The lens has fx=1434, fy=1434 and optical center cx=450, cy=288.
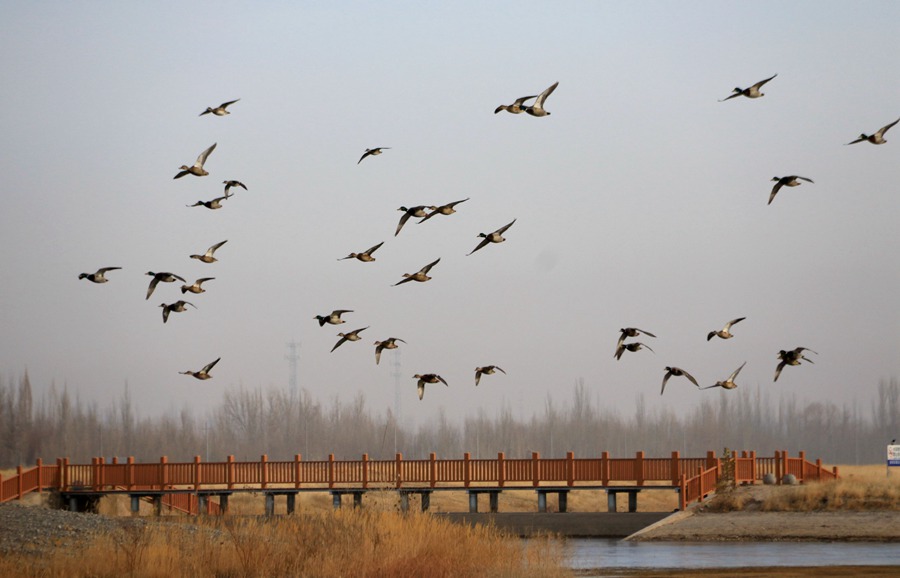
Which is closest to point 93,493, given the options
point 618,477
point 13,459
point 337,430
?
point 618,477

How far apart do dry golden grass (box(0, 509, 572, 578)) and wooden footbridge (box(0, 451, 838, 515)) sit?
1950cm

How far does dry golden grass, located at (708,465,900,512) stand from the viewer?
1813 inches

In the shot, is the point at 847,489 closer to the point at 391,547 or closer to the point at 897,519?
the point at 897,519

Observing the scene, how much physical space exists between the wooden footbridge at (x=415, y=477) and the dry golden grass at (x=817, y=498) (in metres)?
1.52

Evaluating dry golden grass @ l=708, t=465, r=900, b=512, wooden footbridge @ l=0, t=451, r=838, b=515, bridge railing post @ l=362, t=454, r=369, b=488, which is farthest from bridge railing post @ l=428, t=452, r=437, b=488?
dry golden grass @ l=708, t=465, r=900, b=512

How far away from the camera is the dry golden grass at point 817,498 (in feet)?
151

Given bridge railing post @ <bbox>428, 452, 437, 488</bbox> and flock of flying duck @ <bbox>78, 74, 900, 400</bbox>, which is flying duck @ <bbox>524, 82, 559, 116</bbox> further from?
bridge railing post @ <bbox>428, 452, 437, 488</bbox>

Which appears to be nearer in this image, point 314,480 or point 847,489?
point 847,489

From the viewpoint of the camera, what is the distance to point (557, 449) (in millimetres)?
152500

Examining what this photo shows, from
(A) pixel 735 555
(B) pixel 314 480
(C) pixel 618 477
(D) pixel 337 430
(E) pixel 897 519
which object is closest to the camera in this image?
(A) pixel 735 555

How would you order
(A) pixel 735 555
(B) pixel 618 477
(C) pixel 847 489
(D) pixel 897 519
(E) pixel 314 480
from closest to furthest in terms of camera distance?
(A) pixel 735 555
(D) pixel 897 519
(C) pixel 847 489
(B) pixel 618 477
(E) pixel 314 480

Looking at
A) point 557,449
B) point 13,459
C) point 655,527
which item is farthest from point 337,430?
point 655,527

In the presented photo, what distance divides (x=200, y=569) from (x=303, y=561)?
6.70 ft

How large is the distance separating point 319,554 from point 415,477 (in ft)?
90.4
